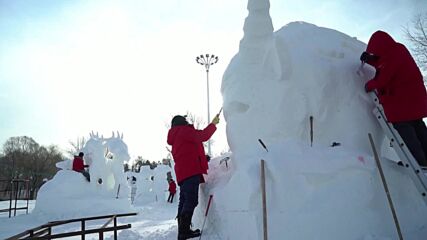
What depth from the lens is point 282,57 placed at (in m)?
4.32

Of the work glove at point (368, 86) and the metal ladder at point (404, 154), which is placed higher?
the work glove at point (368, 86)

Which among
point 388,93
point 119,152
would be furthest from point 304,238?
point 119,152

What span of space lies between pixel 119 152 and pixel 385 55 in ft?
41.1

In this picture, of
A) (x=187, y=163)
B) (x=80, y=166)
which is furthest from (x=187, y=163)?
(x=80, y=166)

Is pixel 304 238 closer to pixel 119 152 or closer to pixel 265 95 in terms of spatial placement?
pixel 265 95

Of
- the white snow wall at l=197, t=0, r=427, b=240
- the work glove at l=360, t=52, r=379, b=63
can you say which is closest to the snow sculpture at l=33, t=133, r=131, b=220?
the white snow wall at l=197, t=0, r=427, b=240

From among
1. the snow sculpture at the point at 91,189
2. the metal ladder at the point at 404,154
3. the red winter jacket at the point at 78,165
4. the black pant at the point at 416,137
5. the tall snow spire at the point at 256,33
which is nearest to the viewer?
the metal ladder at the point at 404,154

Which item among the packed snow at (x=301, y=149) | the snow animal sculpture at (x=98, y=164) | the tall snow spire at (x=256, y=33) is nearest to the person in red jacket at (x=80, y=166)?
the snow animal sculpture at (x=98, y=164)

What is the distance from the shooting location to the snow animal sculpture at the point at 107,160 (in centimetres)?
1291

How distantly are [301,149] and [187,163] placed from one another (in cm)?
159

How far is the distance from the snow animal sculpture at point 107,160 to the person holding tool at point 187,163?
9.46 m

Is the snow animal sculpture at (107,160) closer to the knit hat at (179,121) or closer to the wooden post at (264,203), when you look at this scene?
the knit hat at (179,121)

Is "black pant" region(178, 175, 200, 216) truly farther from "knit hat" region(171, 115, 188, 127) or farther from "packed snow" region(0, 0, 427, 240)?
"knit hat" region(171, 115, 188, 127)

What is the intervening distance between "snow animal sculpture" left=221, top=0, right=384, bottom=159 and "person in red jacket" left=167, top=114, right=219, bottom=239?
61 cm
